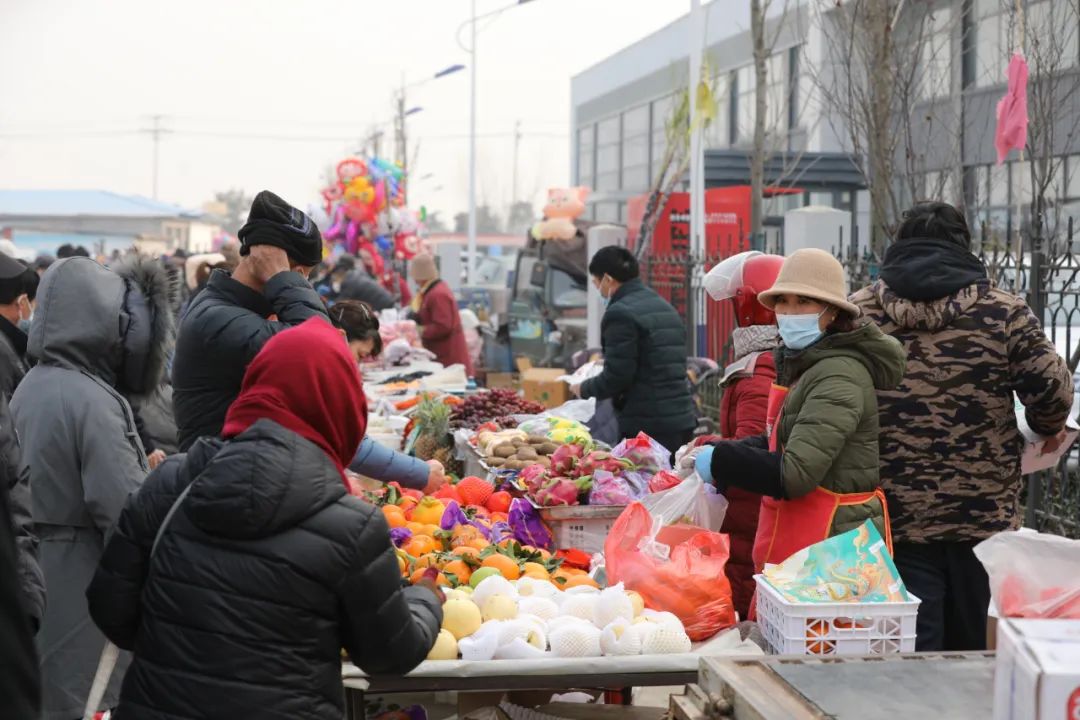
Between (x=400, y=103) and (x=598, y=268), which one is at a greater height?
(x=400, y=103)

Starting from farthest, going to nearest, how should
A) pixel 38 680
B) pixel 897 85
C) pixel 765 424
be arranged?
pixel 897 85
pixel 765 424
pixel 38 680

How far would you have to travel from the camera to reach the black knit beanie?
466cm

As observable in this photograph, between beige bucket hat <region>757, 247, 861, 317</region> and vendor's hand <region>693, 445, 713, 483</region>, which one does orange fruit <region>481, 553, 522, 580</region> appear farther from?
beige bucket hat <region>757, 247, 861, 317</region>

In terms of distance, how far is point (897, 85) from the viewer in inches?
408

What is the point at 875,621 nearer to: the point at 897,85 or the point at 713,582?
the point at 713,582

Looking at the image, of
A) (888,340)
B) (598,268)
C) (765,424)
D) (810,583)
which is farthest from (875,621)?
(598,268)

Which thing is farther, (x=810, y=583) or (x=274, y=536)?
(x=810, y=583)

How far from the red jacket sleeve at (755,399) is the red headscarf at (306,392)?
233cm

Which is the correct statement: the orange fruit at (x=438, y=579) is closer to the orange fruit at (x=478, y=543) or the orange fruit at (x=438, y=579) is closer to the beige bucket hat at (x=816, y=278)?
the orange fruit at (x=478, y=543)

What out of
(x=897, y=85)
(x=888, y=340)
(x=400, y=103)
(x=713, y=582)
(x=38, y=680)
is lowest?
(x=713, y=582)

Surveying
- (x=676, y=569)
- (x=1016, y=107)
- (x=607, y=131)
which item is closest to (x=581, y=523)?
(x=676, y=569)

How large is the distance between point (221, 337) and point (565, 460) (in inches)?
74.3

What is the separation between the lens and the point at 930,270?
14.7 feet

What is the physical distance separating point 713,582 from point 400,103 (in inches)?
1755
